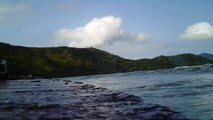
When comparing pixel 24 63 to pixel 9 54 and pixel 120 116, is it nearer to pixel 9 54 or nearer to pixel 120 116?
pixel 9 54

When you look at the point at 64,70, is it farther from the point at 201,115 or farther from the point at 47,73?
the point at 201,115

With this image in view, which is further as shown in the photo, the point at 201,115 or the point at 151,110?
the point at 151,110

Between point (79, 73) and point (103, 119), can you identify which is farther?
point (79, 73)

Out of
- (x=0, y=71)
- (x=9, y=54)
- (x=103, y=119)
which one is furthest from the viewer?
(x=9, y=54)

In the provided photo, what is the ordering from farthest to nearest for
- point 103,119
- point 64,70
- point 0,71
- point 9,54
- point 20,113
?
point 64,70, point 9,54, point 0,71, point 20,113, point 103,119

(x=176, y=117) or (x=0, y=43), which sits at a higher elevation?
(x=0, y=43)

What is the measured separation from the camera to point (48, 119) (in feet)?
33.6

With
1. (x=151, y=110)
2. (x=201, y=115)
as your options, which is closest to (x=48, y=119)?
(x=151, y=110)

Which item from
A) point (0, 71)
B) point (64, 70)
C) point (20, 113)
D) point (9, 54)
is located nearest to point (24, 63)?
point (9, 54)

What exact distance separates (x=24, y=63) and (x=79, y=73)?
31.7 metres

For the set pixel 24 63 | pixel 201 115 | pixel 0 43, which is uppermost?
pixel 0 43

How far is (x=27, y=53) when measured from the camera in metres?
198

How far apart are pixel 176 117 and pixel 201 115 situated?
38.7 inches

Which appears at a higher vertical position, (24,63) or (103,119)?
(24,63)
